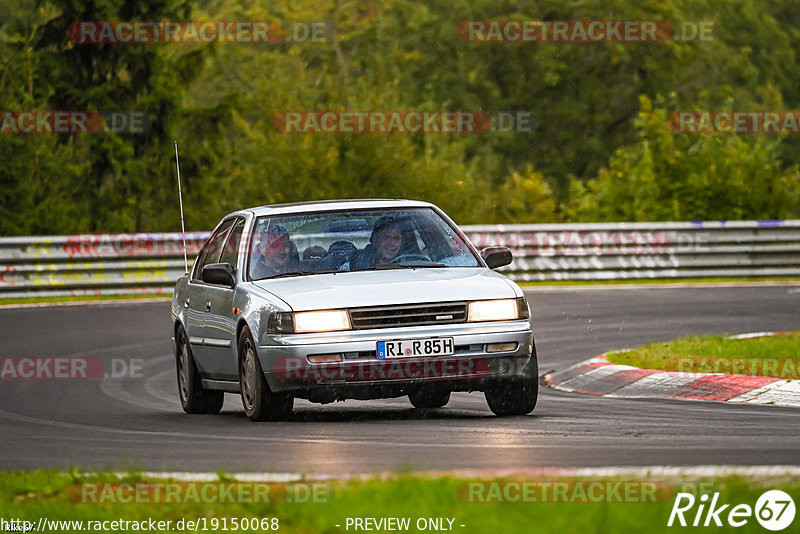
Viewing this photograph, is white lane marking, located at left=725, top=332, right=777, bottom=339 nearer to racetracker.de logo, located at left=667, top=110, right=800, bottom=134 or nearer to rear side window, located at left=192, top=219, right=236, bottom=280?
rear side window, located at left=192, top=219, right=236, bottom=280

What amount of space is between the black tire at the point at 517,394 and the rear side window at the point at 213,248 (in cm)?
266

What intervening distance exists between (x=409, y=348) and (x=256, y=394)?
1.09 metres

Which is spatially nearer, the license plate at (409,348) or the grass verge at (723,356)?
the license plate at (409,348)

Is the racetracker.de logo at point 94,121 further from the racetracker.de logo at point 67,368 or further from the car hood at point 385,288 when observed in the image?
the car hood at point 385,288

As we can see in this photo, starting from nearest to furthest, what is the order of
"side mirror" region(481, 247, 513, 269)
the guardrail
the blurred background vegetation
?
"side mirror" region(481, 247, 513, 269) → the guardrail → the blurred background vegetation

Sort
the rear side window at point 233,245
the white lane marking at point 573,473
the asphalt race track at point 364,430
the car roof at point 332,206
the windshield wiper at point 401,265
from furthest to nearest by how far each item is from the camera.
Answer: the rear side window at point 233,245 < the car roof at point 332,206 < the windshield wiper at point 401,265 < the asphalt race track at point 364,430 < the white lane marking at point 573,473

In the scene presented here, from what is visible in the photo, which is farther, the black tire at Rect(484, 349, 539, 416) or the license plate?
the black tire at Rect(484, 349, 539, 416)

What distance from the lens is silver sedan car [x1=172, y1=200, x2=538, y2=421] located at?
1024cm

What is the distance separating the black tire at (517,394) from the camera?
1071 centimetres

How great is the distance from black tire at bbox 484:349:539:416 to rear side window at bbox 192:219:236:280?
2.66 metres

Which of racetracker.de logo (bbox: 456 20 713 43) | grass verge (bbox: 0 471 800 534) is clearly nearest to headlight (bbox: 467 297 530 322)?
grass verge (bbox: 0 471 800 534)

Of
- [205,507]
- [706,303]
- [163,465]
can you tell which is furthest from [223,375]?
[706,303]

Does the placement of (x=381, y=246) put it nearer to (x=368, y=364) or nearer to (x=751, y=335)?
(x=368, y=364)

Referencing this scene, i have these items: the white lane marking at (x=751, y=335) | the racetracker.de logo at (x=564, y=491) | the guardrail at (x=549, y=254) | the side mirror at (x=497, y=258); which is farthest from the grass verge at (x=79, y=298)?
the racetracker.de logo at (x=564, y=491)
